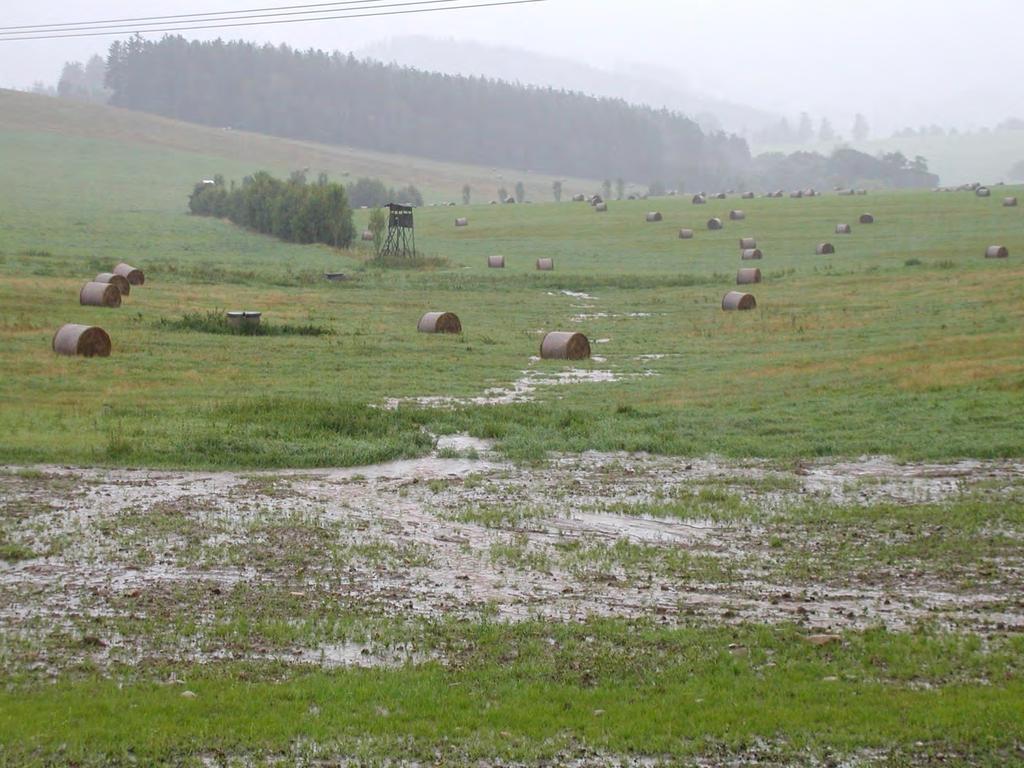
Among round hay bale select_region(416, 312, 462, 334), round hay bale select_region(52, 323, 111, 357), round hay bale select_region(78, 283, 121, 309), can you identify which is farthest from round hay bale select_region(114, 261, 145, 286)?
round hay bale select_region(52, 323, 111, 357)

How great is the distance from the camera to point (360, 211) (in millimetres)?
104312

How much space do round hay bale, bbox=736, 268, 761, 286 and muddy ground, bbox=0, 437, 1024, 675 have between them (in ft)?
108

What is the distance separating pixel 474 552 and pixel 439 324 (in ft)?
69.9

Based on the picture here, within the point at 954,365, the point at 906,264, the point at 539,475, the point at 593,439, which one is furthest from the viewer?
the point at 906,264

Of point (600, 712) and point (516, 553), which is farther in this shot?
point (516, 553)

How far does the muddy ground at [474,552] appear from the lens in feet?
36.1

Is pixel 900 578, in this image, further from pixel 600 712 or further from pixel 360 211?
pixel 360 211

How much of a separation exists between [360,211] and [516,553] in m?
92.7

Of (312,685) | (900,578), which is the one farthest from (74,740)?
(900,578)

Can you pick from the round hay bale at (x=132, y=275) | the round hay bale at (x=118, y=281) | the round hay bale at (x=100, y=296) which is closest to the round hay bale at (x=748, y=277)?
the round hay bale at (x=132, y=275)

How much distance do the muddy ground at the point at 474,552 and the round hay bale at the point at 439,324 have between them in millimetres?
15773

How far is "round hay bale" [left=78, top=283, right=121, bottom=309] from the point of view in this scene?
36469 mm

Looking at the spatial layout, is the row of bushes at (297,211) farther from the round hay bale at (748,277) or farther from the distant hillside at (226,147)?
the distant hillside at (226,147)

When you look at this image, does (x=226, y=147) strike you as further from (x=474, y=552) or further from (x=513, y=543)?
(x=474, y=552)
